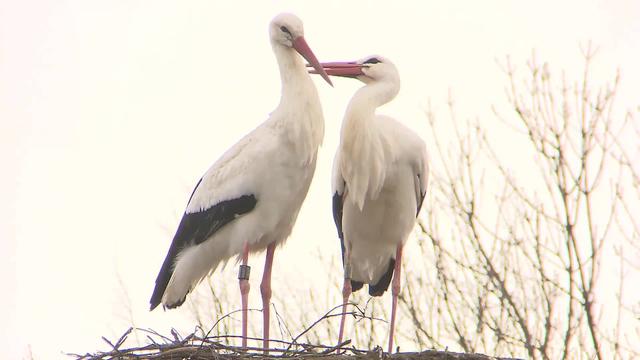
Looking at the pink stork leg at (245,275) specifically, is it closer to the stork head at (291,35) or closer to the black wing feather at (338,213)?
the black wing feather at (338,213)

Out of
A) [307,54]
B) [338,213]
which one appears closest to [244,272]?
[338,213]

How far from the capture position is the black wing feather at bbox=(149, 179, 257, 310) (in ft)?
21.6

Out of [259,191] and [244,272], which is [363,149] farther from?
[244,272]

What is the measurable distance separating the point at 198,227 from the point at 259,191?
18.0 inches

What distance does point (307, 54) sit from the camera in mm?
6621

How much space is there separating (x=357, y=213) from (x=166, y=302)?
46.4 inches

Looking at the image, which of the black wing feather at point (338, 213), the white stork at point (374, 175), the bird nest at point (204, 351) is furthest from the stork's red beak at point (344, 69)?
the bird nest at point (204, 351)

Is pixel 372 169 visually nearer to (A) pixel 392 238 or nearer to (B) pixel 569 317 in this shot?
(A) pixel 392 238

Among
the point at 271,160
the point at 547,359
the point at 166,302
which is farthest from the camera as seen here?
the point at 547,359

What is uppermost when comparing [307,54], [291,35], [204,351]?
[291,35]

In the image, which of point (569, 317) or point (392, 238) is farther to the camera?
point (569, 317)

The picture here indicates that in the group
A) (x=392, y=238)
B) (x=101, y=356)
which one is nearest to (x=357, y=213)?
(x=392, y=238)

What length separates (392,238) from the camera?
727 centimetres

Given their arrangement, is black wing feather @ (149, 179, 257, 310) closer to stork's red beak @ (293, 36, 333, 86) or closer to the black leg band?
the black leg band
